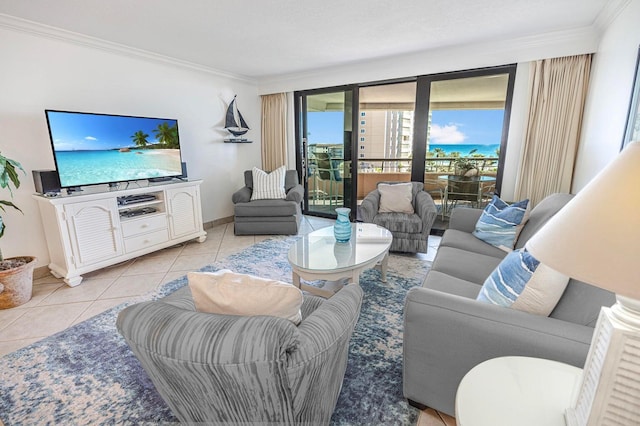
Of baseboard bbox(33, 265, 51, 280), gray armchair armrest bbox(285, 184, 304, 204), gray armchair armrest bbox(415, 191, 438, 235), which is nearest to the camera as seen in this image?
baseboard bbox(33, 265, 51, 280)

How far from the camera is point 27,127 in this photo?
9.26 ft

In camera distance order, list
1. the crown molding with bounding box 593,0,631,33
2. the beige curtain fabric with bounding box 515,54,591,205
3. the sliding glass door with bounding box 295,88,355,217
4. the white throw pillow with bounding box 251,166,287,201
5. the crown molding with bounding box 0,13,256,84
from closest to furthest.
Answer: the crown molding with bounding box 593,0,631,33 → the crown molding with bounding box 0,13,256,84 → the beige curtain fabric with bounding box 515,54,591,205 → the white throw pillow with bounding box 251,166,287,201 → the sliding glass door with bounding box 295,88,355,217

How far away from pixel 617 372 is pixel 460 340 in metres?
0.53

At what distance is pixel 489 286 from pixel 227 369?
1.20m

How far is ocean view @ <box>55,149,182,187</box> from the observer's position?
112 inches

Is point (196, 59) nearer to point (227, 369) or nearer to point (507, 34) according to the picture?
point (507, 34)

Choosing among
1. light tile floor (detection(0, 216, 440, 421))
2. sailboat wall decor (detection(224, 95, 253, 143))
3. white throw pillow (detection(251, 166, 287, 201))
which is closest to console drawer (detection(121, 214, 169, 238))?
light tile floor (detection(0, 216, 440, 421))

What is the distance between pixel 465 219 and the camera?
9.33 ft

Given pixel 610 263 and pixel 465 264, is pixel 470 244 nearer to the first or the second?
pixel 465 264

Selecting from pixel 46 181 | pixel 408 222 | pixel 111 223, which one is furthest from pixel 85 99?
pixel 408 222

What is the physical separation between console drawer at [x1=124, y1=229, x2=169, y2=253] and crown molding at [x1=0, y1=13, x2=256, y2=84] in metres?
2.08

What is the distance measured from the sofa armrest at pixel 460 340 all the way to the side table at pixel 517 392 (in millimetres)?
63

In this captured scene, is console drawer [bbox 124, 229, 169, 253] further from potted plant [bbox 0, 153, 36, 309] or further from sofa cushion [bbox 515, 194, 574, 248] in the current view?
sofa cushion [bbox 515, 194, 574, 248]

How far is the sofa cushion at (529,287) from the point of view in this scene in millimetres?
1145
